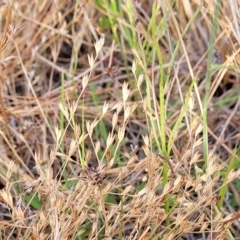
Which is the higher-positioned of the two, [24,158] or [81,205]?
[81,205]

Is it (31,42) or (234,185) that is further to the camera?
(31,42)

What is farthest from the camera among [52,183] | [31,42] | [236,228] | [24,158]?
[31,42]

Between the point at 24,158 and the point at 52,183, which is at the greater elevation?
the point at 52,183

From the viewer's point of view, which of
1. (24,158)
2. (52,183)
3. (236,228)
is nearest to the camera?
(52,183)

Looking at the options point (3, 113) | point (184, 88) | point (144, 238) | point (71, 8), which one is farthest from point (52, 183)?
point (71, 8)

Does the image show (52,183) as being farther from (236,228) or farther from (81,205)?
(236,228)

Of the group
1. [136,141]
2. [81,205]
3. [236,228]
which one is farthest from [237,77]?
[81,205]

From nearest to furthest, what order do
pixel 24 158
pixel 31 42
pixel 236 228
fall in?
1. pixel 236 228
2. pixel 24 158
3. pixel 31 42

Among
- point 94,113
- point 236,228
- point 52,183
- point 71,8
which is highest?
point 71,8

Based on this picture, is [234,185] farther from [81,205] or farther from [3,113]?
[3,113]
